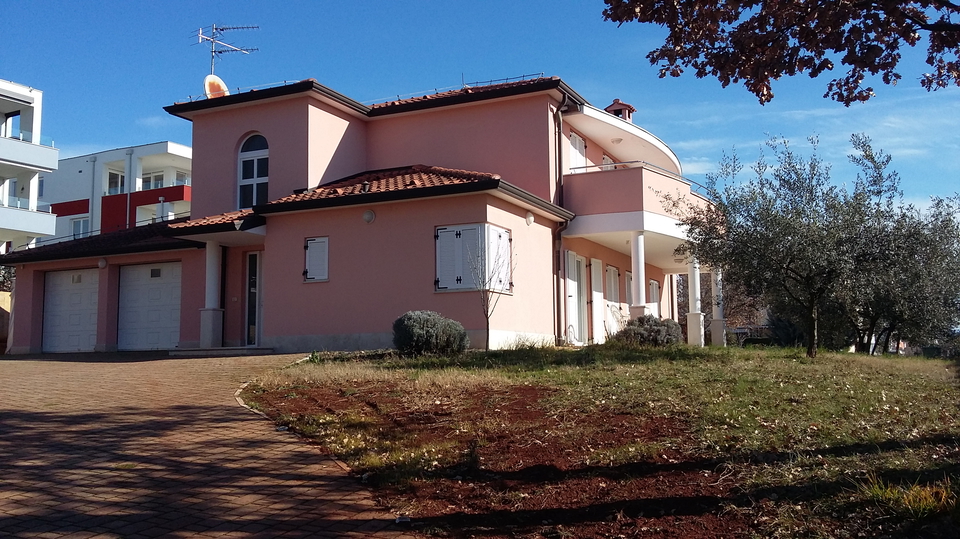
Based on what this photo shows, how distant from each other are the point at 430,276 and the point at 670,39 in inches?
381

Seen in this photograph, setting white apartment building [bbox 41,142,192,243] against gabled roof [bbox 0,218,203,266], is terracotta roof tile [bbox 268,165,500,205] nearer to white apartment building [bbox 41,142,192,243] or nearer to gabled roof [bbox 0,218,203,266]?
gabled roof [bbox 0,218,203,266]

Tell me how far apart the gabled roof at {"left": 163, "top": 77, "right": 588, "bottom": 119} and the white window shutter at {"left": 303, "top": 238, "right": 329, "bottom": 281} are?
149 inches

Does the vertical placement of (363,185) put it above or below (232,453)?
above

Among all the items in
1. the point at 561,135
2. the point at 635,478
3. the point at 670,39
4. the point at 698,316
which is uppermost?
the point at 561,135

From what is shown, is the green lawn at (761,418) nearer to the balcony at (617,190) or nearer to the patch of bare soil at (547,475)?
the patch of bare soil at (547,475)

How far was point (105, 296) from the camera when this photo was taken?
2088 centimetres

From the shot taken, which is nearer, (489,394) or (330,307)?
(489,394)

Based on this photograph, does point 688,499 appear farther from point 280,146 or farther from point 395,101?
point 395,101

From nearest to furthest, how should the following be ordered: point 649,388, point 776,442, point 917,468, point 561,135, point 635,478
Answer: point 917,468
point 635,478
point 776,442
point 649,388
point 561,135

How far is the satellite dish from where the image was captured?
21.9 m

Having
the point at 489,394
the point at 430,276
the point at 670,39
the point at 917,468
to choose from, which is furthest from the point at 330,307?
the point at 917,468

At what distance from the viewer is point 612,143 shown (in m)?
22.8

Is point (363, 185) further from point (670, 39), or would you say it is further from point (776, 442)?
point (776, 442)

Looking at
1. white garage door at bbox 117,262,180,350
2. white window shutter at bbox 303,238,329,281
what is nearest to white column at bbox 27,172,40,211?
white garage door at bbox 117,262,180,350
